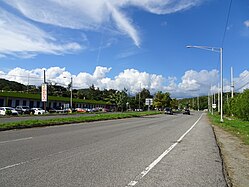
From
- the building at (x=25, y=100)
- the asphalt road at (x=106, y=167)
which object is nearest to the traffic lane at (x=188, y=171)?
the asphalt road at (x=106, y=167)

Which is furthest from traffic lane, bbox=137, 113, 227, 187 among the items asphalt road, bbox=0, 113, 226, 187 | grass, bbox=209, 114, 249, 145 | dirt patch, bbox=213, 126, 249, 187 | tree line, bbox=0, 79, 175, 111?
tree line, bbox=0, 79, 175, 111

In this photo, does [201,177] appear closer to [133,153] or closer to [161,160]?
[161,160]

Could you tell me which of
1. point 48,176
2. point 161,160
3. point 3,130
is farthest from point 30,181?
point 3,130

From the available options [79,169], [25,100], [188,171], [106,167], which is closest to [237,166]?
[188,171]

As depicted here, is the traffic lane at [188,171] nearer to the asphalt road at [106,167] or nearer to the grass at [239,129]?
the asphalt road at [106,167]

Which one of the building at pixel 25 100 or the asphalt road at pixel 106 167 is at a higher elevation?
the building at pixel 25 100

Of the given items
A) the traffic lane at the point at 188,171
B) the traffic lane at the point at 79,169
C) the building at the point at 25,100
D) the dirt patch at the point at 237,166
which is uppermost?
the building at the point at 25,100

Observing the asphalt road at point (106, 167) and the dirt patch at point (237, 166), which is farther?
the dirt patch at point (237, 166)

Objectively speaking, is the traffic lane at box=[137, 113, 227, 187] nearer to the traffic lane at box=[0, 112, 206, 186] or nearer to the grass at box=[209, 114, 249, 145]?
the traffic lane at box=[0, 112, 206, 186]

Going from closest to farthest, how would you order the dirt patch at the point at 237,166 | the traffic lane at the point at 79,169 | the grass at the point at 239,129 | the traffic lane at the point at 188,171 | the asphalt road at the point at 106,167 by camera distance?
the traffic lane at the point at 79,169, the asphalt road at the point at 106,167, the traffic lane at the point at 188,171, the dirt patch at the point at 237,166, the grass at the point at 239,129

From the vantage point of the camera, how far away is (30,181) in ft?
21.2

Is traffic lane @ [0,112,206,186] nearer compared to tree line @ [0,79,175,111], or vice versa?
traffic lane @ [0,112,206,186]

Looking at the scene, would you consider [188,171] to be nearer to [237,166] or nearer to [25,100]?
[237,166]

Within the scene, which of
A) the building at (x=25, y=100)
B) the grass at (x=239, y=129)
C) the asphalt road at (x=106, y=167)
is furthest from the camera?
the building at (x=25, y=100)
